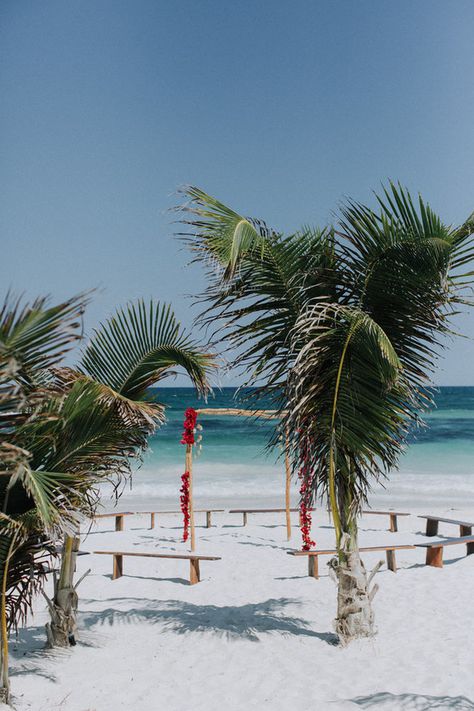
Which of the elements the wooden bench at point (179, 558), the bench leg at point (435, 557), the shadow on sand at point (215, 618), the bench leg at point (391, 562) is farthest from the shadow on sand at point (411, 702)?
the bench leg at point (435, 557)

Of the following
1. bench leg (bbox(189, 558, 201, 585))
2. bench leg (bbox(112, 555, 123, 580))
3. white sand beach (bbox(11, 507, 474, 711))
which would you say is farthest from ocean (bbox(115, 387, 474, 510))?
bench leg (bbox(112, 555, 123, 580))

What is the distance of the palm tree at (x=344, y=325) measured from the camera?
5246mm

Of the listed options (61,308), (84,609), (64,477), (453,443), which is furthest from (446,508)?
(453,443)

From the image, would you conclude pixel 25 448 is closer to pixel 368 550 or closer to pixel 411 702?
A: pixel 411 702

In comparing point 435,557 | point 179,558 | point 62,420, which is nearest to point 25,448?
→ point 62,420

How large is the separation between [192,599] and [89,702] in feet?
10.8

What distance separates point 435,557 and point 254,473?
20.6 metres

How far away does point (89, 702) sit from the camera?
4.62 m

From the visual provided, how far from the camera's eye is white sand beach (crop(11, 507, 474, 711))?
4.67m

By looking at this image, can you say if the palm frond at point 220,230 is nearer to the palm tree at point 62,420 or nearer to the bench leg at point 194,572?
the palm tree at point 62,420

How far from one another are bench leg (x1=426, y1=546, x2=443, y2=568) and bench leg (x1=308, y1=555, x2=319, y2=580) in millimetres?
1859

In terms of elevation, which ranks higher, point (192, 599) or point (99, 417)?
point (99, 417)

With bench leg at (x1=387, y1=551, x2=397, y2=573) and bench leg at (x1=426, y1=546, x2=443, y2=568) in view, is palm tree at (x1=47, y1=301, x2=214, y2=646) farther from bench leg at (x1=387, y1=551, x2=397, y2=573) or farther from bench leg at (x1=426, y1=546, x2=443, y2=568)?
bench leg at (x1=426, y1=546, x2=443, y2=568)

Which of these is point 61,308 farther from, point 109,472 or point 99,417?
point 109,472
